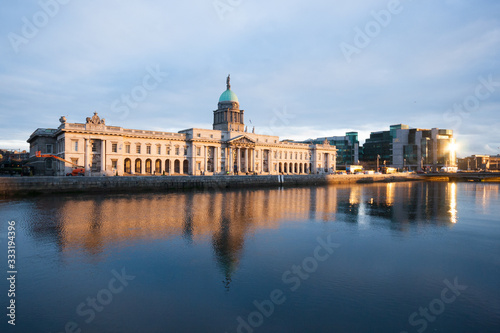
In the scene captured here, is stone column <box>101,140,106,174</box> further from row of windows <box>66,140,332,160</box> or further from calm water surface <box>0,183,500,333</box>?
calm water surface <box>0,183,500,333</box>

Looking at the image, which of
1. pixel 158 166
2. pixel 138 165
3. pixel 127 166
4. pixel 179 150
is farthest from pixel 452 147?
pixel 127 166

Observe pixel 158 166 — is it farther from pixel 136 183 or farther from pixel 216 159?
pixel 136 183

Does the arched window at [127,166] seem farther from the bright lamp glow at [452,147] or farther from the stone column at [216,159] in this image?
the bright lamp glow at [452,147]

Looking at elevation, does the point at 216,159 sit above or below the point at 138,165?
above

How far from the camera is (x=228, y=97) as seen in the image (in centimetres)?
10131

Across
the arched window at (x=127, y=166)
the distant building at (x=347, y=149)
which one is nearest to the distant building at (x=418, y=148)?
the distant building at (x=347, y=149)

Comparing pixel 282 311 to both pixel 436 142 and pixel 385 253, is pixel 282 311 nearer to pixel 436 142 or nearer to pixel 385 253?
pixel 385 253

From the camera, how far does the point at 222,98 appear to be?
10225 centimetres

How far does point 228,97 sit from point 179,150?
30.4m

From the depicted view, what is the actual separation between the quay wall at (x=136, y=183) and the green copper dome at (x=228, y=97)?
40.7 meters

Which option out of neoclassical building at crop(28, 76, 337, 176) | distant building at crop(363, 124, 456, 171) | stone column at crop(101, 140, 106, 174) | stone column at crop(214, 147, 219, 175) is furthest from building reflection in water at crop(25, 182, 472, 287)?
distant building at crop(363, 124, 456, 171)

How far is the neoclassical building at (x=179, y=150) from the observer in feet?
205

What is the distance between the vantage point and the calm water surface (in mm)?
9141

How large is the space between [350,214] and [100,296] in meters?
23.2
